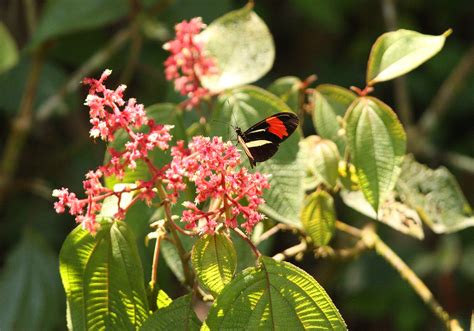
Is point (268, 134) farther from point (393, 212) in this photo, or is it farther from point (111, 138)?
point (393, 212)

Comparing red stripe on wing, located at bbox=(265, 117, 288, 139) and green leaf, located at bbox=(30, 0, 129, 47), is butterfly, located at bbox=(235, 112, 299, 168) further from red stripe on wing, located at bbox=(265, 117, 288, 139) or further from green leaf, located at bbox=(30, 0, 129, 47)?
green leaf, located at bbox=(30, 0, 129, 47)

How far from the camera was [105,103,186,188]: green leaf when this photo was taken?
4.14 feet

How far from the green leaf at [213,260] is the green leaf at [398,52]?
0.39 m

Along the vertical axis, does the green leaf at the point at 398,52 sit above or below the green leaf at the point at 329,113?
above

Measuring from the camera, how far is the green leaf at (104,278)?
110 cm

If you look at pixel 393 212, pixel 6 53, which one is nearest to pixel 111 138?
pixel 393 212

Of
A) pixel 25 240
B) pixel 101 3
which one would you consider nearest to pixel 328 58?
pixel 101 3

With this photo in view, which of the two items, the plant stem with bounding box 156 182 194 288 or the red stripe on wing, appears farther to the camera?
the red stripe on wing

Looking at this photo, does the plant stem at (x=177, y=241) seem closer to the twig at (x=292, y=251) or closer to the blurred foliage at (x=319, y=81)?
the twig at (x=292, y=251)

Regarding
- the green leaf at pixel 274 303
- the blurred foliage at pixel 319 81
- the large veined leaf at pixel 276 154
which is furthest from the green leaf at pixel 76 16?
the green leaf at pixel 274 303

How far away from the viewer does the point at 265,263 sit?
104 centimetres

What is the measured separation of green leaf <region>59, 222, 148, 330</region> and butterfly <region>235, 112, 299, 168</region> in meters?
0.23

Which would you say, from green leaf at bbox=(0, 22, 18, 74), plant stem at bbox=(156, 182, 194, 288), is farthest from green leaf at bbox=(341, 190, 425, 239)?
green leaf at bbox=(0, 22, 18, 74)

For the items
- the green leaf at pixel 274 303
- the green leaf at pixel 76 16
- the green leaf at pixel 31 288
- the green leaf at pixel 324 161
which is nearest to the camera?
the green leaf at pixel 274 303
